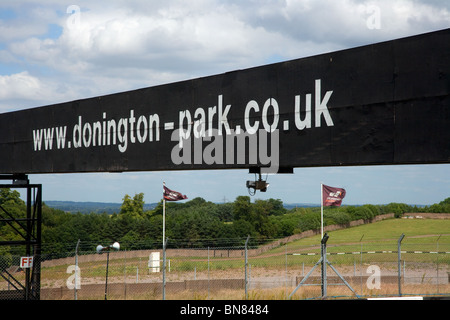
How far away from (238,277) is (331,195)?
7082mm

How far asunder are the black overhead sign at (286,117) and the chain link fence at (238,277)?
11.0 feet

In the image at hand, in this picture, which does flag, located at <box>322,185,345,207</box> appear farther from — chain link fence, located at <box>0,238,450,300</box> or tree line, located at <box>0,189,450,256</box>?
tree line, located at <box>0,189,450,256</box>

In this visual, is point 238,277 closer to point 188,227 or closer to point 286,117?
point 286,117

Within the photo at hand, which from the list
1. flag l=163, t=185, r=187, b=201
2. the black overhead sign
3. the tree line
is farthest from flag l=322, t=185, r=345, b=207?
the tree line

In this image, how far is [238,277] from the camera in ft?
98.6

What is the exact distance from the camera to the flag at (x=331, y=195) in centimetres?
2755

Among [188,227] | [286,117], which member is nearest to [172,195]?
[286,117]

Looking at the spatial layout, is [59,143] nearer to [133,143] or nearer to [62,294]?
[133,143]

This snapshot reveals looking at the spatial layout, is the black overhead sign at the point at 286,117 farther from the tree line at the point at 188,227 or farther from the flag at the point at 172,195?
the tree line at the point at 188,227

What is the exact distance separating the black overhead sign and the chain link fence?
3366 mm

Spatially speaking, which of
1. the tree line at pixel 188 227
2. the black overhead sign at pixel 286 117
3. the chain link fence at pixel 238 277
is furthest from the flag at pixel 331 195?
the tree line at pixel 188 227
